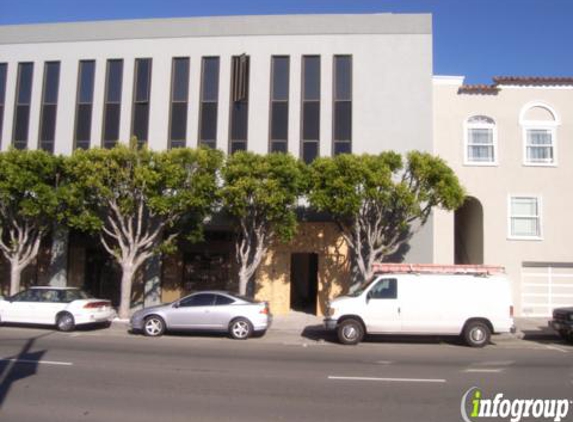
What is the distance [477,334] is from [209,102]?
13519mm

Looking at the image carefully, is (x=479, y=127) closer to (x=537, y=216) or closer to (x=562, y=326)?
(x=537, y=216)

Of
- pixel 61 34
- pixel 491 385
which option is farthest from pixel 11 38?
pixel 491 385

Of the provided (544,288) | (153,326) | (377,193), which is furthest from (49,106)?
(544,288)

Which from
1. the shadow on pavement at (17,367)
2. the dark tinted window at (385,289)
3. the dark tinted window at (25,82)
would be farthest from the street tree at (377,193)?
the dark tinted window at (25,82)

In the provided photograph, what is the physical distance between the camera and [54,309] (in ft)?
50.5

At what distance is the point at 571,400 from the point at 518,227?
1371cm

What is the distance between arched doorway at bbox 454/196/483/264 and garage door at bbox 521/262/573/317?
191cm

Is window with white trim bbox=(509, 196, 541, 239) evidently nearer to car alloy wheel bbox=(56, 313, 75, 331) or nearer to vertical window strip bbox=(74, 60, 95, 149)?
car alloy wheel bbox=(56, 313, 75, 331)

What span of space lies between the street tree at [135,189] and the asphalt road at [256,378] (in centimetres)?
457

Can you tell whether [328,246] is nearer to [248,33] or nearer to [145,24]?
[248,33]

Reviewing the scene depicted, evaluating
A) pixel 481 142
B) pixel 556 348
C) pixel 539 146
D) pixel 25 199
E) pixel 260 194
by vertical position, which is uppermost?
pixel 481 142

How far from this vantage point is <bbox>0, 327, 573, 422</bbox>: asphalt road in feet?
22.0

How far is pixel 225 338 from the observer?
14664 mm

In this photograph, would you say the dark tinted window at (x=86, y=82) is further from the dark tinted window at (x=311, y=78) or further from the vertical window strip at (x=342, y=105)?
the vertical window strip at (x=342, y=105)
